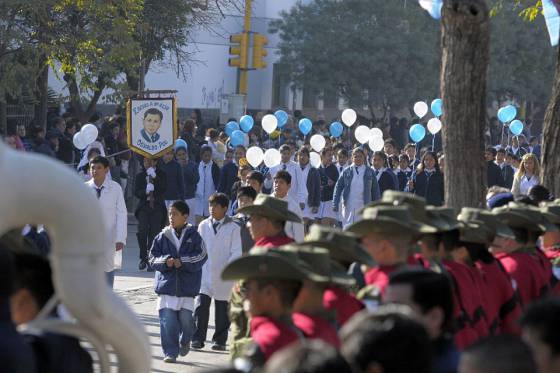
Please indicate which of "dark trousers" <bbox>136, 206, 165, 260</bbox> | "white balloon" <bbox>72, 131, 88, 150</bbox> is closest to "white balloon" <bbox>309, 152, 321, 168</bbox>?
"white balloon" <bbox>72, 131, 88, 150</bbox>

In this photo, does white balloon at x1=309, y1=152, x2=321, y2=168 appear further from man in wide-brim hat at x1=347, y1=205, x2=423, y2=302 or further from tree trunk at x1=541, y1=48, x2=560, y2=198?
man in wide-brim hat at x1=347, y1=205, x2=423, y2=302

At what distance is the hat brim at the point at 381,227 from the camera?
6.84 metres

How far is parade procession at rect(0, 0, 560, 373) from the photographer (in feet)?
14.6

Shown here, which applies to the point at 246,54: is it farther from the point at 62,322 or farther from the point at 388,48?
the point at 62,322

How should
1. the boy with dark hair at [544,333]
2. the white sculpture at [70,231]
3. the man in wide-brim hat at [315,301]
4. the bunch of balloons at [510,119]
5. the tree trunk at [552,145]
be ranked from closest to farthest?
the boy with dark hair at [544,333]
the white sculpture at [70,231]
the man in wide-brim hat at [315,301]
the tree trunk at [552,145]
the bunch of balloons at [510,119]

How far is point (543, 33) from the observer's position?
5012 cm

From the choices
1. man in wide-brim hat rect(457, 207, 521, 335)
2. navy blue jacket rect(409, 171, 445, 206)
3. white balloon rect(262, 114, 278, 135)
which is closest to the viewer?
man in wide-brim hat rect(457, 207, 521, 335)

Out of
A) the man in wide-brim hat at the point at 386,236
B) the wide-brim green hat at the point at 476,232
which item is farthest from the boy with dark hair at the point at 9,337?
the wide-brim green hat at the point at 476,232

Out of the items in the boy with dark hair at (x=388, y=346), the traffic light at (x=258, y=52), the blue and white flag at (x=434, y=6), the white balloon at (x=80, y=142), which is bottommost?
the white balloon at (x=80, y=142)

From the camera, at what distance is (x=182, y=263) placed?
38.5ft

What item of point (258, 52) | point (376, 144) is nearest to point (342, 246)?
point (376, 144)

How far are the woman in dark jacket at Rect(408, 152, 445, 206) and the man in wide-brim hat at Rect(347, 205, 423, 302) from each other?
13758 millimetres

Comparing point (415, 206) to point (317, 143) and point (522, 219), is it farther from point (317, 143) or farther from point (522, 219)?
point (317, 143)

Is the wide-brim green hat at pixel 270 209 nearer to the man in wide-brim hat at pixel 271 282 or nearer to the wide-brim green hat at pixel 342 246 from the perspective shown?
the wide-brim green hat at pixel 342 246
